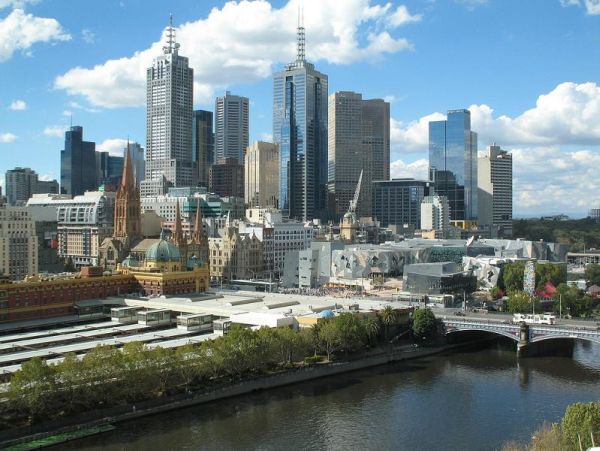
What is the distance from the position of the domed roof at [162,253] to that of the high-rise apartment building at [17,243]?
56842 mm

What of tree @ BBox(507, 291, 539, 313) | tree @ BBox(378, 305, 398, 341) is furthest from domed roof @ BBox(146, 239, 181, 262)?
tree @ BBox(507, 291, 539, 313)

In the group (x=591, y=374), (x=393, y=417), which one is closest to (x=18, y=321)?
(x=393, y=417)

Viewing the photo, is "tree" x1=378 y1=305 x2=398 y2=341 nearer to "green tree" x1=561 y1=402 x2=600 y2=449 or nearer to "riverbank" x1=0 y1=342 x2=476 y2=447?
"riverbank" x1=0 y1=342 x2=476 y2=447

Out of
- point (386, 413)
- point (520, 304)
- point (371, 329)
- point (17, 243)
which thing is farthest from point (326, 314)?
point (17, 243)

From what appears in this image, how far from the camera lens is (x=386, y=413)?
229 feet

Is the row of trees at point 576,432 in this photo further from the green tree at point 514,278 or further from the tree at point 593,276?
the tree at point 593,276

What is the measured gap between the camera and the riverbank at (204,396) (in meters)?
60.4

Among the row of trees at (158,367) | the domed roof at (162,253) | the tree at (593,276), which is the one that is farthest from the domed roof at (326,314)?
the tree at (593,276)

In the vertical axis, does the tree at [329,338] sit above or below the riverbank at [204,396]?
above

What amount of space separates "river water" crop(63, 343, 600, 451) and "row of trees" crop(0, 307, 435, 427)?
324cm

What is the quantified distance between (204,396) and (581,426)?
1506 inches

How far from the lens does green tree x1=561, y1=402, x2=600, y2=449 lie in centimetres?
4709

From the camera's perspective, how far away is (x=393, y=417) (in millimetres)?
68312

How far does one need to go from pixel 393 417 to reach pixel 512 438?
37.4 feet
